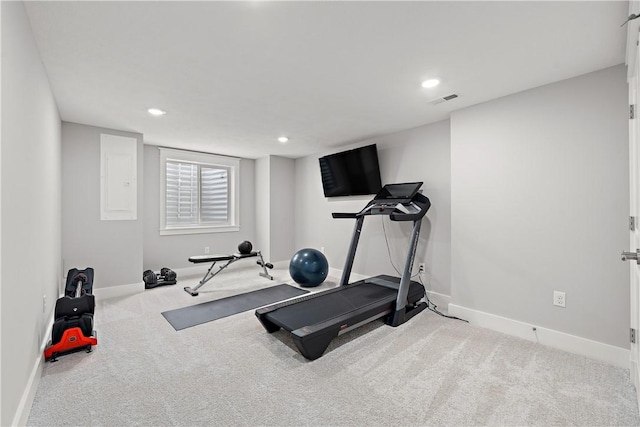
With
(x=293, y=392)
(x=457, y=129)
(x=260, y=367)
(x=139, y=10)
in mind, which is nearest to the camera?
(x=139, y=10)

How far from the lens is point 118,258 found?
12.3 feet

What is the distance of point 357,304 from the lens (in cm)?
285

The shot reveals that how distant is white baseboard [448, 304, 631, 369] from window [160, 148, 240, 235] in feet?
14.2

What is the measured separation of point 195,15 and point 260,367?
92.0 inches

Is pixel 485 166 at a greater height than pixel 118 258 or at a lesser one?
greater

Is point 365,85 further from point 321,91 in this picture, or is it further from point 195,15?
point 195,15

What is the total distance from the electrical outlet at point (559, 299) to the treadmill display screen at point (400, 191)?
1574mm

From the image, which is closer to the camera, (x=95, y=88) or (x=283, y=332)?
(x=95, y=88)

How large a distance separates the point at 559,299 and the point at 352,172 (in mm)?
2861

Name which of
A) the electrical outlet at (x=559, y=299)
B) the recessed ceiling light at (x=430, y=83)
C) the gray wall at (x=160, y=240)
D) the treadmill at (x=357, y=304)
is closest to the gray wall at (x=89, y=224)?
the gray wall at (x=160, y=240)

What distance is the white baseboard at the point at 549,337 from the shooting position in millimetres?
2109

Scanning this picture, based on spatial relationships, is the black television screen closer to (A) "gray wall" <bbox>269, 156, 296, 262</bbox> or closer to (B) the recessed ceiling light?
(A) "gray wall" <bbox>269, 156, 296, 262</bbox>

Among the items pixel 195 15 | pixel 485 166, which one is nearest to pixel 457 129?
pixel 485 166

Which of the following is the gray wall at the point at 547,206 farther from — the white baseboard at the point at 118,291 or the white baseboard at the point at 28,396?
the white baseboard at the point at 118,291
